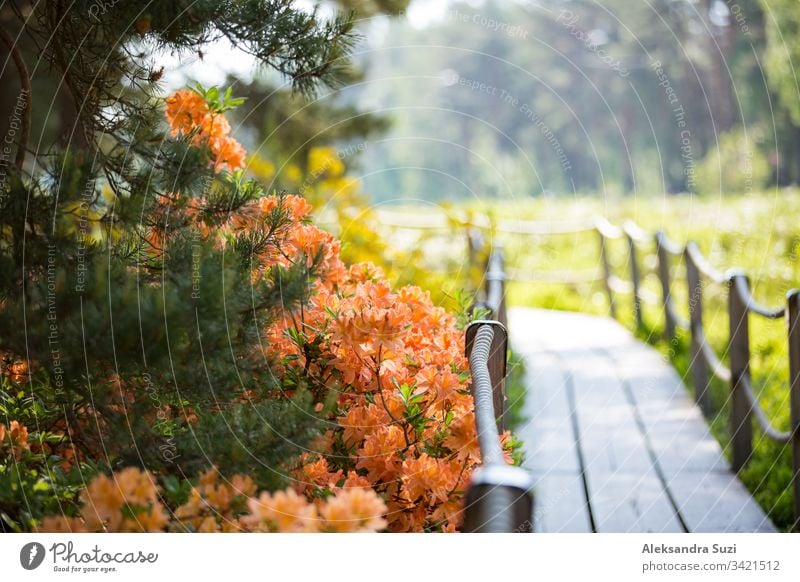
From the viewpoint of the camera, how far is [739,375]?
3193 mm

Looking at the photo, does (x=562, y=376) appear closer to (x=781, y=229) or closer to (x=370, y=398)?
(x=370, y=398)

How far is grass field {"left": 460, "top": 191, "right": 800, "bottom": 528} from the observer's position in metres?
3.56

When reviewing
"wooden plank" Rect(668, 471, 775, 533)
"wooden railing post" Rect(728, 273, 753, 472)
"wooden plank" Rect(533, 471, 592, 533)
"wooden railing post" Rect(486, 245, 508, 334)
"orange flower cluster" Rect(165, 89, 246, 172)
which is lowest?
"wooden plank" Rect(668, 471, 775, 533)

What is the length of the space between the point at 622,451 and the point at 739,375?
515mm

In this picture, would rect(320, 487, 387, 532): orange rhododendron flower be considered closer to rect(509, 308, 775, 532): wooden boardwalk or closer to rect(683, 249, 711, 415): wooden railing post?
rect(509, 308, 775, 532): wooden boardwalk

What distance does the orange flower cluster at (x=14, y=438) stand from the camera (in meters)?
1.55

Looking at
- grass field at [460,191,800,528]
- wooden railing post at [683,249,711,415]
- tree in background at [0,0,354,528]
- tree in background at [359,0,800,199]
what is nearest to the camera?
tree in background at [0,0,354,528]

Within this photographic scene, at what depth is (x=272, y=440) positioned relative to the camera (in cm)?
145

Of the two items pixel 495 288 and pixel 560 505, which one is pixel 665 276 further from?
pixel 495 288

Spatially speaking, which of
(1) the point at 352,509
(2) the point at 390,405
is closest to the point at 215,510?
(1) the point at 352,509

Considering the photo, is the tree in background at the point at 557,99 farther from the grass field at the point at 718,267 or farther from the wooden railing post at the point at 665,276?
the wooden railing post at the point at 665,276

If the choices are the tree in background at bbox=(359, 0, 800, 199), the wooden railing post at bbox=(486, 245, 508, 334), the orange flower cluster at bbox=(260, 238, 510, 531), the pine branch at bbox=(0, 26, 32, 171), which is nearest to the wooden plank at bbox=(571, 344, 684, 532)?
the wooden railing post at bbox=(486, 245, 508, 334)
